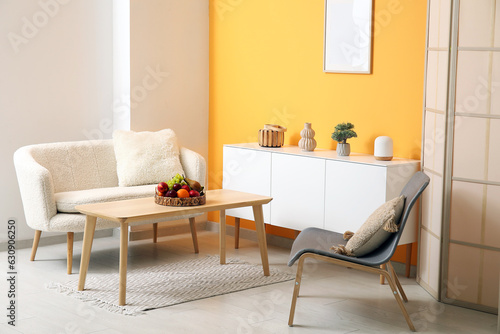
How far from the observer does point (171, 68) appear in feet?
19.0

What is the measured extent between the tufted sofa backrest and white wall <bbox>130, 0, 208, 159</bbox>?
0.39 metres

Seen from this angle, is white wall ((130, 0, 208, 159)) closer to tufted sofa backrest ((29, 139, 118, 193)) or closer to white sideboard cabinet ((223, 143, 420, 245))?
tufted sofa backrest ((29, 139, 118, 193))

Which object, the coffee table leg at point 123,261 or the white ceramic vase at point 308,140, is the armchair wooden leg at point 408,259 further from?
the coffee table leg at point 123,261

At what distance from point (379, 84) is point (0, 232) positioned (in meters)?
3.02

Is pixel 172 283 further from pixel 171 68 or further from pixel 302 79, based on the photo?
pixel 171 68

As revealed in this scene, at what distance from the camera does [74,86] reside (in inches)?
217

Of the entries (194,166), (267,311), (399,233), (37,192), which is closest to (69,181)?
(37,192)

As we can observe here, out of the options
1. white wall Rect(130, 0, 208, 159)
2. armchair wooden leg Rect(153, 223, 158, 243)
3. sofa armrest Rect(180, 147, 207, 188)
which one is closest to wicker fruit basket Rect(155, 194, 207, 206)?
sofa armrest Rect(180, 147, 207, 188)

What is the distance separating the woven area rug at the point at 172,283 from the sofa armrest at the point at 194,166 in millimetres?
697

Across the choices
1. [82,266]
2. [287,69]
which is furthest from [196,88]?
[82,266]

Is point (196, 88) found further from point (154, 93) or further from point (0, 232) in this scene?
point (0, 232)

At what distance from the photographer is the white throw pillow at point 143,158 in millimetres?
5219

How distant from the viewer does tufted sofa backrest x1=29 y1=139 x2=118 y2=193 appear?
197 inches

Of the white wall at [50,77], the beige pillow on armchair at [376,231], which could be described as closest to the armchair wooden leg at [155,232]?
the white wall at [50,77]
